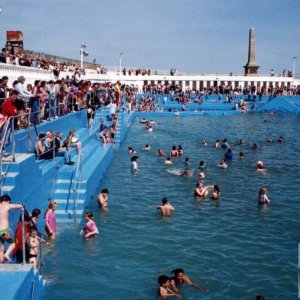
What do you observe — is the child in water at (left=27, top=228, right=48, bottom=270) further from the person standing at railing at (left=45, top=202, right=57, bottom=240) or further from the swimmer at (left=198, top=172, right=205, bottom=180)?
the swimmer at (left=198, top=172, right=205, bottom=180)

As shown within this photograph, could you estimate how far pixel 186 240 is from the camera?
12547mm

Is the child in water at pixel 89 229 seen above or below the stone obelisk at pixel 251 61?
below

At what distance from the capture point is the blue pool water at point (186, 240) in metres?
9.89

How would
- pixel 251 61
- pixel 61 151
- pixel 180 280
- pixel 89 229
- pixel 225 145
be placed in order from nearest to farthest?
pixel 180 280
pixel 89 229
pixel 61 151
pixel 225 145
pixel 251 61

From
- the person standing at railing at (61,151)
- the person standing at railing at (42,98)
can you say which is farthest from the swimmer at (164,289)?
the person standing at railing at (42,98)

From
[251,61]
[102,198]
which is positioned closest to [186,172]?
[102,198]

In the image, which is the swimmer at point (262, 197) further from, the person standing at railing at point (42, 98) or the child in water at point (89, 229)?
the person standing at railing at point (42, 98)

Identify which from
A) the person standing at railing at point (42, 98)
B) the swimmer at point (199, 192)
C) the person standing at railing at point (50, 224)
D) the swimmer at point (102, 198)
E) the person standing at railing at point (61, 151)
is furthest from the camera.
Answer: the swimmer at point (199, 192)

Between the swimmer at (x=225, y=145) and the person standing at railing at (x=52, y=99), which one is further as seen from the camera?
the swimmer at (x=225, y=145)

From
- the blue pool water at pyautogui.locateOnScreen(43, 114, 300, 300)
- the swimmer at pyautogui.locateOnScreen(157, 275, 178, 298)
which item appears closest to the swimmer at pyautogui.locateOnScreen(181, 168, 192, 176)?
the blue pool water at pyautogui.locateOnScreen(43, 114, 300, 300)

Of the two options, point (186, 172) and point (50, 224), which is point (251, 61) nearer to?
point (186, 172)

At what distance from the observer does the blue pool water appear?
9.89m

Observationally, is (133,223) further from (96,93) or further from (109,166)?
(96,93)

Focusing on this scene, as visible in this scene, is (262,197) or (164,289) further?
(262,197)
